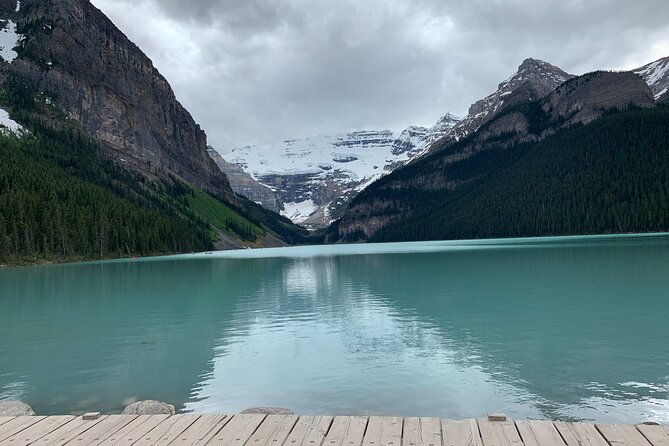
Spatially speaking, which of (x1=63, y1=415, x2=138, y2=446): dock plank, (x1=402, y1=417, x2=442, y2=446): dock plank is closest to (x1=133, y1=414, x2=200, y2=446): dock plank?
(x1=63, y1=415, x2=138, y2=446): dock plank

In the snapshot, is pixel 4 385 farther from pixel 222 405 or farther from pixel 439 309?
pixel 439 309

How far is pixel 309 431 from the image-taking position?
393 inches

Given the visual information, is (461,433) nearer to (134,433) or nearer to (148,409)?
(134,433)

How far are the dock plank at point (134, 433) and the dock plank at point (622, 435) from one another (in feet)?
29.5

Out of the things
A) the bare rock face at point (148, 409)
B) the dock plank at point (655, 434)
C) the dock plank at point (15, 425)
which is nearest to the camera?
the dock plank at point (655, 434)

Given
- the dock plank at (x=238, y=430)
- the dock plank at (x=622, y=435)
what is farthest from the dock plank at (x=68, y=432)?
the dock plank at (x=622, y=435)

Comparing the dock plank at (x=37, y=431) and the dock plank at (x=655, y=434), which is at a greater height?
the dock plank at (x=37, y=431)

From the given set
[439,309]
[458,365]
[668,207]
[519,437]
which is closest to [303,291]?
[439,309]

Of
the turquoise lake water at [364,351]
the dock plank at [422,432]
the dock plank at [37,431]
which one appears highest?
the dock plank at [37,431]

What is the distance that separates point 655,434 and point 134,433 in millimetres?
10162

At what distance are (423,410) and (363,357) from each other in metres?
7.21

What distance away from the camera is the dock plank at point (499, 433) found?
9047 mm

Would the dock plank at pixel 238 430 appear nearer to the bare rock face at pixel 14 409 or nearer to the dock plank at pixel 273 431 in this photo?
the dock plank at pixel 273 431

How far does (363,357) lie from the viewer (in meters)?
22.7
